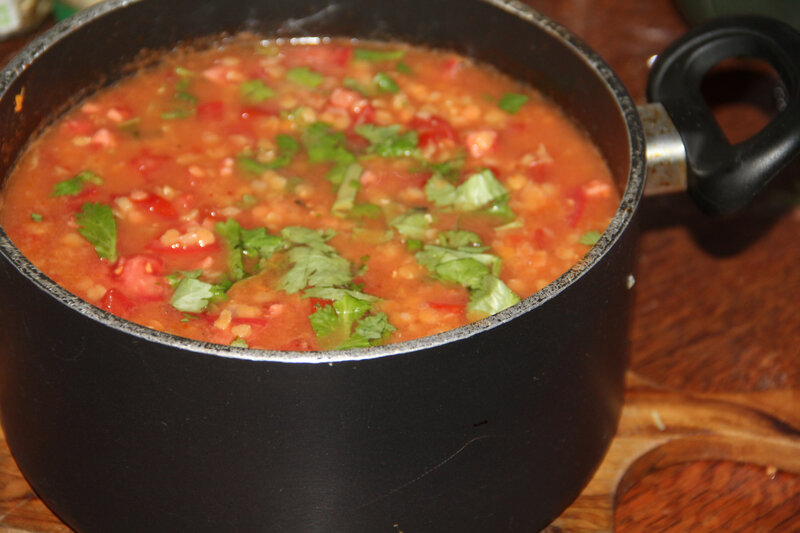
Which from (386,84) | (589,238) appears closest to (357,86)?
(386,84)

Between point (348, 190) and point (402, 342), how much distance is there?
714 millimetres

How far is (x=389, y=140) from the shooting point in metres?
2.16

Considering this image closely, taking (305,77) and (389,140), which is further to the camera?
(305,77)

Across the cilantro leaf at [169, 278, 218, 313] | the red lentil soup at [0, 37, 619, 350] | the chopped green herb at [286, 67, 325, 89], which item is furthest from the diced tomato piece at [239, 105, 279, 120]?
the cilantro leaf at [169, 278, 218, 313]

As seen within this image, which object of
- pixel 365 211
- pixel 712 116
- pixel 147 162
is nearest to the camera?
pixel 712 116

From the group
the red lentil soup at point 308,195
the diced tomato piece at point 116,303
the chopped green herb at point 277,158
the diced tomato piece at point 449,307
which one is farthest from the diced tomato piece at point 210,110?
the diced tomato piece at point 449,307

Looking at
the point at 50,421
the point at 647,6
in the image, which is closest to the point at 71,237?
the point at 50,421

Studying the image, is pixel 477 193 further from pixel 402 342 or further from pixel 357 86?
pixel 402 342

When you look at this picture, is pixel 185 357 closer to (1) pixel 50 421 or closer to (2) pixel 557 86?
(1) pixel 50 421

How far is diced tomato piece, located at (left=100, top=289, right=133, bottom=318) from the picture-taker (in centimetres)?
169

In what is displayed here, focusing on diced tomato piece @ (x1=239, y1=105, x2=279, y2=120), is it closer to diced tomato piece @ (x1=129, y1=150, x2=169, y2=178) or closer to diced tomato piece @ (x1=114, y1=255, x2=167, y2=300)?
diced tomato piece @ (x1=129, y1=150, x2=169, y2=178)

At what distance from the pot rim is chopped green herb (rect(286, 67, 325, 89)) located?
1.90ft

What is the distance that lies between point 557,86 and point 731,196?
536mm

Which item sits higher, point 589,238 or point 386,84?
point 386,84
